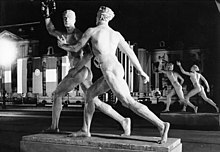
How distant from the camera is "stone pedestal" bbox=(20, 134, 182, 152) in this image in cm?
318

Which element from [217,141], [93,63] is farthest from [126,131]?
[93,63]

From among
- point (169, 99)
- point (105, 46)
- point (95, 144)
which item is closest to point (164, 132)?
point (95, 144)

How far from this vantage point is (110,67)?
3496 mm

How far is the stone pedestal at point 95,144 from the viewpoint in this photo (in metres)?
3.18

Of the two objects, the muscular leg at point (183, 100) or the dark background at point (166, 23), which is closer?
the dark background at point (166, 23)

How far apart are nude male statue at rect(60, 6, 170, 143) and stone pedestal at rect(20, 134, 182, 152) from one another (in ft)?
0.59

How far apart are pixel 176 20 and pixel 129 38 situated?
→ 45.6 inches

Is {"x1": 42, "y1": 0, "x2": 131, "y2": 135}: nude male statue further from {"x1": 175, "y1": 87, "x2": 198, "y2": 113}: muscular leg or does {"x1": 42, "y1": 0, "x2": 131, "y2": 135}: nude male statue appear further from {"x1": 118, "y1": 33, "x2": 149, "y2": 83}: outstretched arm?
{"x1": 175, "y1": 87, "x2": 198, "y2": 113}: muscular leg

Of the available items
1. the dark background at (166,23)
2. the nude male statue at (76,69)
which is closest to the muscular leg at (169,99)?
the dark background at (166,23)

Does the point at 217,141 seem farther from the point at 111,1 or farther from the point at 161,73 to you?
the point at 111,1

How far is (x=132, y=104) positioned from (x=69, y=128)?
3.37 m

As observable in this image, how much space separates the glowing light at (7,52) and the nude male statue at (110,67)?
410 centimetres

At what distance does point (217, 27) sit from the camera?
6648 millimetres

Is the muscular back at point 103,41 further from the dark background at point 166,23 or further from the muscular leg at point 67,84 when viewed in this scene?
the dark background at point 166,23
